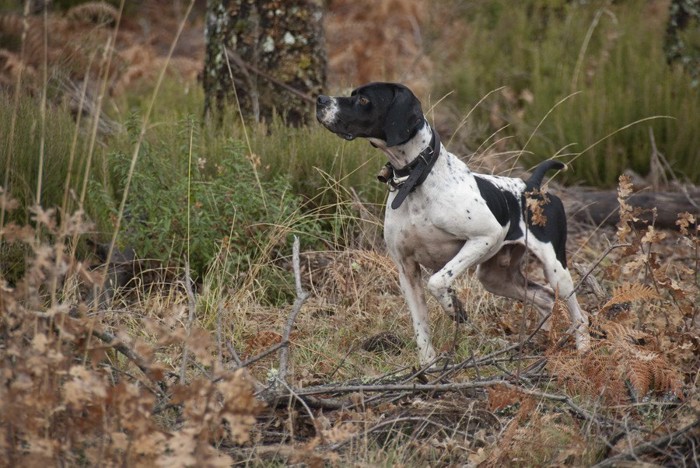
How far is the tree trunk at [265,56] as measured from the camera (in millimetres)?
6570

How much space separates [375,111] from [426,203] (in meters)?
0.46

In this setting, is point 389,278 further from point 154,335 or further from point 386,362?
point 154,335

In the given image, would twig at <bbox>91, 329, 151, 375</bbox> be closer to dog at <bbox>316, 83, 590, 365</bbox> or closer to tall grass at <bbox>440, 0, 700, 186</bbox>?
dog at <bbox>316, 83, 590, 365</bbox>

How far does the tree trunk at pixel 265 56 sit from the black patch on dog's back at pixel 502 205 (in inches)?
85.6

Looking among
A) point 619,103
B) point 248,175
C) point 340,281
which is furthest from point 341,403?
point 619,103

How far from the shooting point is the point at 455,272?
431 centimetres

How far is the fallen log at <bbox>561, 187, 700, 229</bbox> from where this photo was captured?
6.62 metres

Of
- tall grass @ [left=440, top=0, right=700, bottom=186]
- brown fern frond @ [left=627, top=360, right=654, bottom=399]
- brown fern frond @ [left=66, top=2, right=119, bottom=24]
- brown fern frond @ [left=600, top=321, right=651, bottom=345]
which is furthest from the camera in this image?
tall grass @ [left=440, top=0, right=700, bottom=186]

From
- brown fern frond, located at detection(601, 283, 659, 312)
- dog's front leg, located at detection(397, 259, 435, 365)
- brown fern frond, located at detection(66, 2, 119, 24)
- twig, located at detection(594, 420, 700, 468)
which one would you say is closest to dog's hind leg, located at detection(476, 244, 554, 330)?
dog's front leg, located at detection(397, 259, 435, 365)

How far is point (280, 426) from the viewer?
365 cm

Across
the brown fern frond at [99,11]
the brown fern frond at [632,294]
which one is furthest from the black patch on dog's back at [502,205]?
the brown fern frond at [99,11]

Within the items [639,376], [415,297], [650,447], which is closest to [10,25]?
[415,297]

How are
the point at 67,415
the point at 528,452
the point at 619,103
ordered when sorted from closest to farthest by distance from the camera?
the point at 67,415 → the point at 528,452 → the point at 619,103

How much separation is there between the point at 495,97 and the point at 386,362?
4.83 meters
